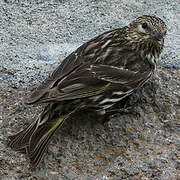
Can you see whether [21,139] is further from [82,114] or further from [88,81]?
[88,81]

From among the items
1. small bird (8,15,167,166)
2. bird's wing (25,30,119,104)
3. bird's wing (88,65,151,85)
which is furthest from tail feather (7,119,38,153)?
bird's wing (88,65,151,85)

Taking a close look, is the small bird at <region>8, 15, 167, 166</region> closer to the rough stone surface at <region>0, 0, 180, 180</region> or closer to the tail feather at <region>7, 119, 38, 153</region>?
the tail feather at <region>7, 119, 38, 153</region>

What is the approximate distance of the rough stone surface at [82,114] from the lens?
3467 millimetres

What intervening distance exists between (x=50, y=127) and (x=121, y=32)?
129 cm

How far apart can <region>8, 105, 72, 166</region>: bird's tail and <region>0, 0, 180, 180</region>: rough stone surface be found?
0.21 ft

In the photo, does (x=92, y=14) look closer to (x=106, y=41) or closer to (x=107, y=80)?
(x=106, y=41)

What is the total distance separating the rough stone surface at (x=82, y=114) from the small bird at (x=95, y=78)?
0.11m

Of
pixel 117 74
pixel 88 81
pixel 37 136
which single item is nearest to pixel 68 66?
pixel 88 81

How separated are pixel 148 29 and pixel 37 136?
1452 millimetres

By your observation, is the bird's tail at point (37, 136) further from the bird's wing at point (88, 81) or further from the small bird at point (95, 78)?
the bird's wing at point (88, 81)

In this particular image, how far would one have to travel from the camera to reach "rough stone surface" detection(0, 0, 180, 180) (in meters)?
3.47

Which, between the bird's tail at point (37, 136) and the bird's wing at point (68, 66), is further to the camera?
the bird's wing at point (68, 66)

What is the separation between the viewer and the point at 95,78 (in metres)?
3.95

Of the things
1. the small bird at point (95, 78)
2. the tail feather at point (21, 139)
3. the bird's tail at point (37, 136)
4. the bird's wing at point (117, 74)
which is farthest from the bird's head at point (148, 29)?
the tail feather at point (21, 139)
